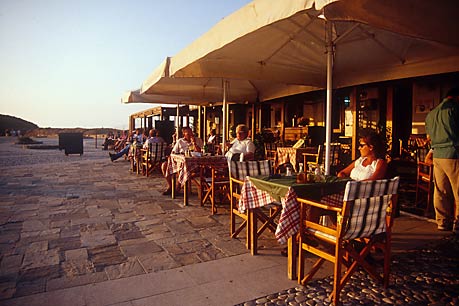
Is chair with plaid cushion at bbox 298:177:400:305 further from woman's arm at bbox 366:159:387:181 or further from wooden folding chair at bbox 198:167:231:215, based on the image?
wooden folding chair at bbox 198:167:231:215

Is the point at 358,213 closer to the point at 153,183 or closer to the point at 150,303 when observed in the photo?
the point at 150,303

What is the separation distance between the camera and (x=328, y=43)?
3490mm

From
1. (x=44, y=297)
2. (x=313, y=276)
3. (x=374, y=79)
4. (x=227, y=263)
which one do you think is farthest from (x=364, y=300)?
(x=374, y=79)

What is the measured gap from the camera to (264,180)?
3.12m

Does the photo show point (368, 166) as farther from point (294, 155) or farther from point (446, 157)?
point (294, 155)

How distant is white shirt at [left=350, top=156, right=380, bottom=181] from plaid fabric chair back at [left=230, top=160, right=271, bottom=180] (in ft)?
3.08

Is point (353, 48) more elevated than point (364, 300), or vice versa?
point (353, 48)

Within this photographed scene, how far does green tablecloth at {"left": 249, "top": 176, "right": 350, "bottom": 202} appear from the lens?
272 centimetres

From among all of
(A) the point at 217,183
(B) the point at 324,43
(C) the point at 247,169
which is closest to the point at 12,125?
(A) the point at 217,183

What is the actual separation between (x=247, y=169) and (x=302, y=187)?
1.13 m

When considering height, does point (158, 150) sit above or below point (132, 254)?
above

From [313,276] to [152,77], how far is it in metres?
3.87

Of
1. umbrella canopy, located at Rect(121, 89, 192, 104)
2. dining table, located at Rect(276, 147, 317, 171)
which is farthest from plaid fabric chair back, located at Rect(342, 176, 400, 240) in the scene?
umbrella canopy, located at Rect(121, 89, 192, 104)

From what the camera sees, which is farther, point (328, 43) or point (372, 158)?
point (328, 43)
